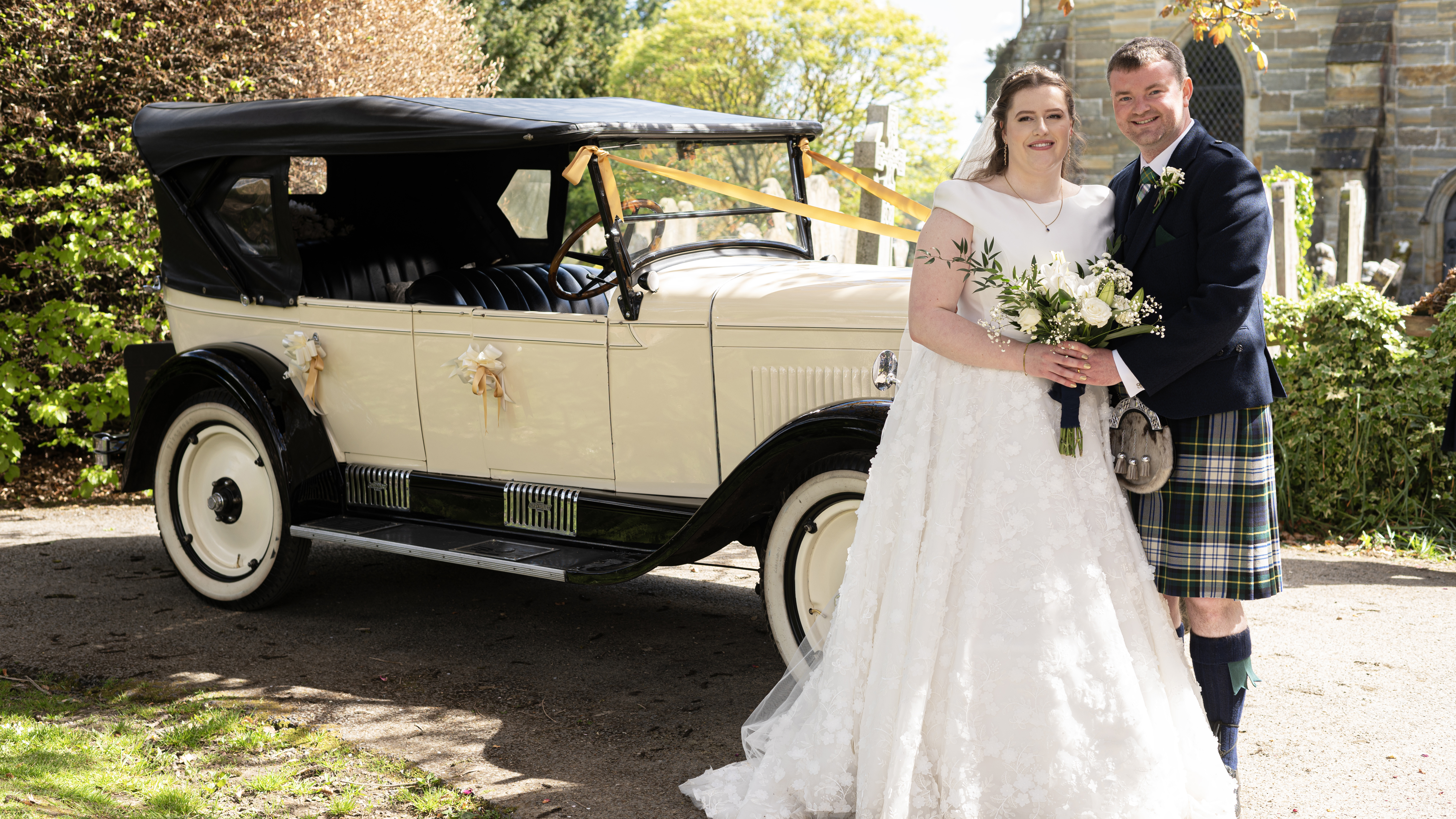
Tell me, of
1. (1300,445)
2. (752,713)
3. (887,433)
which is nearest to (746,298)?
(887,433)

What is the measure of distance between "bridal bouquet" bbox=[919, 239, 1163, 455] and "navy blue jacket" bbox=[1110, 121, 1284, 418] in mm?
60

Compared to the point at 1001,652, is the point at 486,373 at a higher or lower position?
higher

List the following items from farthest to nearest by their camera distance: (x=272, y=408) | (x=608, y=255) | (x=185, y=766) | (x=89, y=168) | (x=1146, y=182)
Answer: (x=89, y=168) < (x=272, y=408) < (x=608, y=255) < (x=185, y=766) < (x=1146, y=182)

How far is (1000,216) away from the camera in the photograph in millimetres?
2947

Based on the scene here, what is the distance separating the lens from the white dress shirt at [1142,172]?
9.17ft

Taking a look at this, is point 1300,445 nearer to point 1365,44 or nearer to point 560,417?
point 560,417

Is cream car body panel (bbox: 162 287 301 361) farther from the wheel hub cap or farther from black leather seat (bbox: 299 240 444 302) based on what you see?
the wheel hub cap

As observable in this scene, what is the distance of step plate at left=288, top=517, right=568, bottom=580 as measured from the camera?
4.19 meters

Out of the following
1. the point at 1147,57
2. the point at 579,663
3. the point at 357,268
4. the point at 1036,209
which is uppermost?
the point at 1147,57

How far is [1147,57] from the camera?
2854 mm

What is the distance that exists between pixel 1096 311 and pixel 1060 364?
0.18 metres

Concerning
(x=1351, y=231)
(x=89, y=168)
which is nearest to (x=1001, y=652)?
(x=89, y=168)

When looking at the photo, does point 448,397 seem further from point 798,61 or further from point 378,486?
point 798,61

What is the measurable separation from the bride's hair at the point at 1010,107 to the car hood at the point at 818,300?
2.32ft
